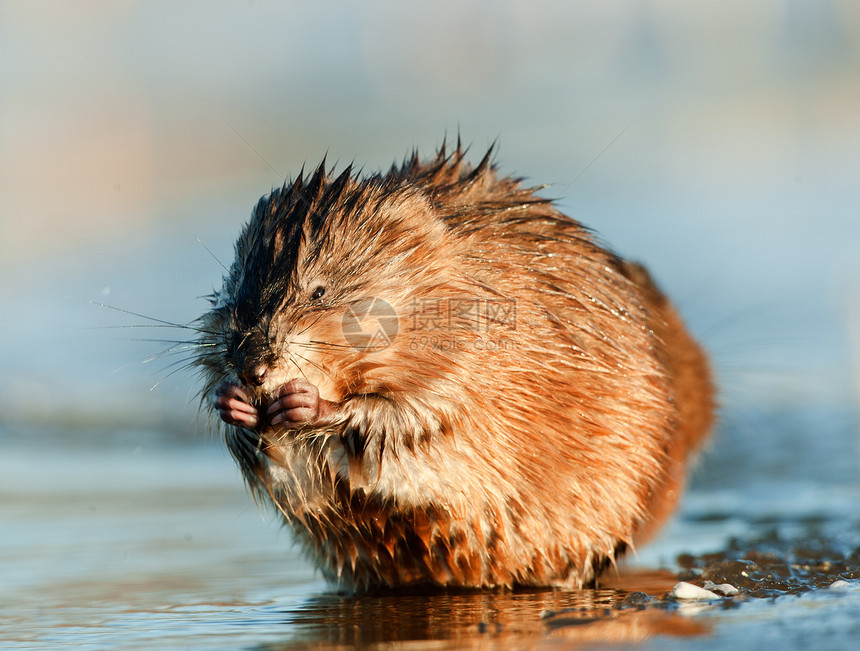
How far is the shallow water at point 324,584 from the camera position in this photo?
10.4 feet

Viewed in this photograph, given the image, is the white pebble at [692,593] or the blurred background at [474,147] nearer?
the white pebble at [692,593]

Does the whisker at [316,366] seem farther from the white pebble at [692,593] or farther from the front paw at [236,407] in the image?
the white pebble at [692,593]

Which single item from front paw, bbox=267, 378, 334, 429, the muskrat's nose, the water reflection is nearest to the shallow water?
the water reflection

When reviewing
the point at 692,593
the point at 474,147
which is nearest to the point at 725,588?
the point at 692,593

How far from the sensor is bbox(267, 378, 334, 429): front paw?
3535mm

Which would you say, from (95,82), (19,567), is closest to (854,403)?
(19,567)

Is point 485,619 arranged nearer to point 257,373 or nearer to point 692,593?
point 692,593

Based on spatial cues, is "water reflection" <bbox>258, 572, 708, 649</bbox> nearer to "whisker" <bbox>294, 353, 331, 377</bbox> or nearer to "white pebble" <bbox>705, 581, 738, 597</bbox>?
"white pebble" <bbox>705, 581, 738, 597</bbox>

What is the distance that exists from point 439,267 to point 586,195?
1164 cm

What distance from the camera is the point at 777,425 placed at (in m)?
8.48

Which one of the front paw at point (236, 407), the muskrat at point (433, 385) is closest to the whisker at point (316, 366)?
the muskrat at point (433, 385)

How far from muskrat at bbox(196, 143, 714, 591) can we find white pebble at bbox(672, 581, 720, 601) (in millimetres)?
577

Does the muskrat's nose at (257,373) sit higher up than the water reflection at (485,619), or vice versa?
the muskrat's nose at (257,373)

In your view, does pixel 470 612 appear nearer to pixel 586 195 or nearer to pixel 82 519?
pixel 82 519
